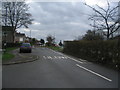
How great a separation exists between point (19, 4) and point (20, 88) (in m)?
49.1

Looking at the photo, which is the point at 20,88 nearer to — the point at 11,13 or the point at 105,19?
the point at 105,19

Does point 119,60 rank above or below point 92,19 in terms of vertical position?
below

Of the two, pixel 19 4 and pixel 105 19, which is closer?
pixel 105 19

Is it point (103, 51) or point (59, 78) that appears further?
point (103, 51)

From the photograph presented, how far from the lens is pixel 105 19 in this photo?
805 inches

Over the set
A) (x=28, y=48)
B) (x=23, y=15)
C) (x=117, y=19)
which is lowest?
(x=28, y=48)

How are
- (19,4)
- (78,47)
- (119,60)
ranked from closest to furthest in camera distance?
(119,60) → (78,47) → (19,4)

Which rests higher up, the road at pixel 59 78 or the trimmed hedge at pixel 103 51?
the trimmed hedge at pixel 103 51

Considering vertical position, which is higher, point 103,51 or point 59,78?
point 103,51

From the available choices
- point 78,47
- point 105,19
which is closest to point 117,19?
point 105,19

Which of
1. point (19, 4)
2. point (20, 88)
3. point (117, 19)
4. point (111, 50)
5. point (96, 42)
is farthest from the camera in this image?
point (19, 4)

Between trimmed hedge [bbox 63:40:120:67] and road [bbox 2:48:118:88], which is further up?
trimmed hedge [bbox 63:40:120:67]

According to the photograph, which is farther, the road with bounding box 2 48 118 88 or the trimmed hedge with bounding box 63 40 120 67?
the trimmed hedge with bounding box 63 40 120 67

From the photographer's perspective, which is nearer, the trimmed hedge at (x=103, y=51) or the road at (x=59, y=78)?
the road at (x=59, y=78)
